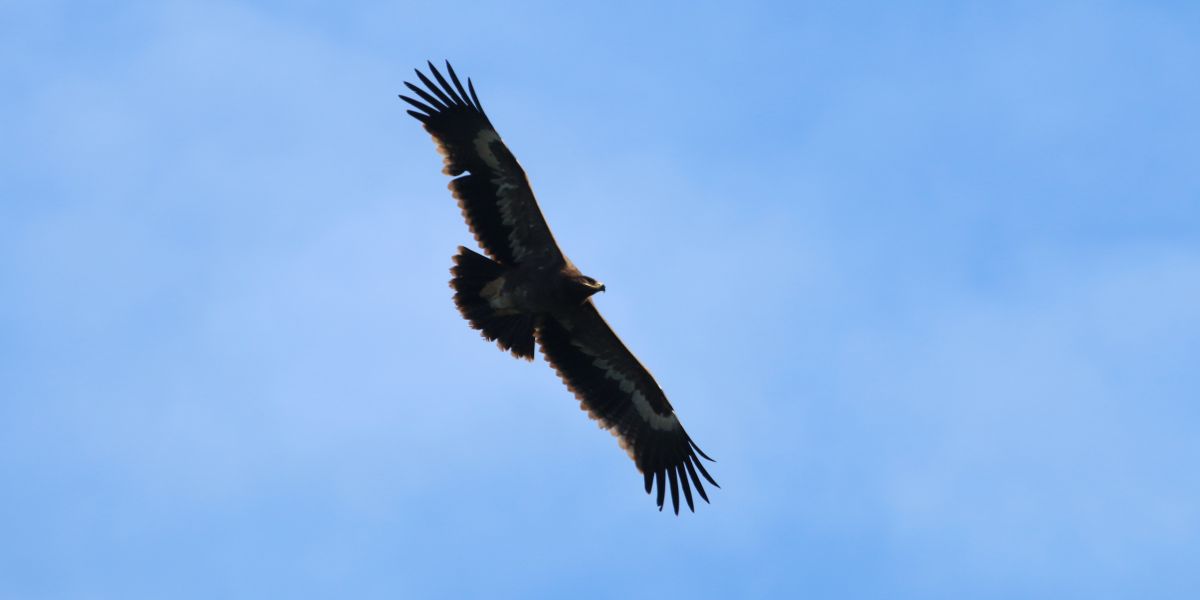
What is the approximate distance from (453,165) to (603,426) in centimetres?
308

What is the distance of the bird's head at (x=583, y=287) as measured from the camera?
564 inches

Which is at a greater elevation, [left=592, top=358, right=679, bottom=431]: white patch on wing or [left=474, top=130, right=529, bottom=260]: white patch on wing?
[left=474, top=130, right=529, bottom=260]: white patch on wing

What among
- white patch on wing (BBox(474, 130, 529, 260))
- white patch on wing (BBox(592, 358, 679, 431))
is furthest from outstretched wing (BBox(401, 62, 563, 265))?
white patch on wing (BBox(592, 358, 679, 431))

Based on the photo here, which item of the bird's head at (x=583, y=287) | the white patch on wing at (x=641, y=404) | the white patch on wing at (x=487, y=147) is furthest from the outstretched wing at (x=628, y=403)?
the white patch on wing at (x=487, y=147)

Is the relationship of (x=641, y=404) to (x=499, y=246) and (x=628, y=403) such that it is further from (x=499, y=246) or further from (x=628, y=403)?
(x=499, y=246)

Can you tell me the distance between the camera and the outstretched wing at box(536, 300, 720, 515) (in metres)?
15.3

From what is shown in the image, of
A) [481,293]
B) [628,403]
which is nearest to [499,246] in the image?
[481,293]

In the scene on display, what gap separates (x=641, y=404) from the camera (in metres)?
15.6

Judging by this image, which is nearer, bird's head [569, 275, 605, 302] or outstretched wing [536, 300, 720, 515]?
bird's head [569, 275, 605, 302]

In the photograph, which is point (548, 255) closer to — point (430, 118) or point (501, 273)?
point (501, 273)

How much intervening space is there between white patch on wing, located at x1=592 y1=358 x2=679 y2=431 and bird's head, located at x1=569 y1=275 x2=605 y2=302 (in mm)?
1277

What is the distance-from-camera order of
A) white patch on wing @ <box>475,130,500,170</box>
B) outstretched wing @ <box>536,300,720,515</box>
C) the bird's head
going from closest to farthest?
the bird's head < white patch on wing @ <box>475,130,500,170</box> < outstretched wing @ <box>536,300,720,515</box>

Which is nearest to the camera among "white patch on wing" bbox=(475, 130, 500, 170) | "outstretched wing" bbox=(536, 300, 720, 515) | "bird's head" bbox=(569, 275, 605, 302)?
"bird's head" bbox=(569, 275, 605, 302)

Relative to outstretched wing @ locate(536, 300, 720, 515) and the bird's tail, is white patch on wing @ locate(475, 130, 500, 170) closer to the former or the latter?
the bird's tail
